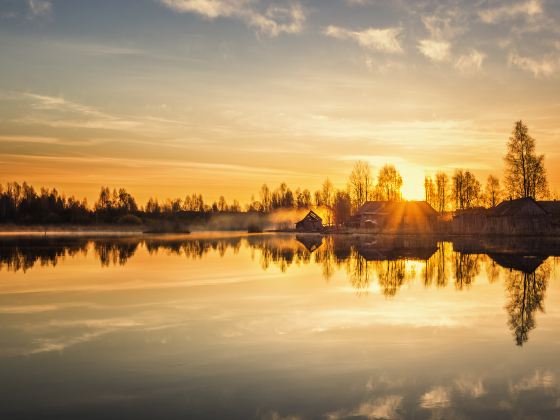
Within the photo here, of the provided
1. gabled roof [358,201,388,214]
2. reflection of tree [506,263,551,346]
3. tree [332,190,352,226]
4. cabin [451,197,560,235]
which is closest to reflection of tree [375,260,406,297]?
reflection of tree [506,263,551,346]

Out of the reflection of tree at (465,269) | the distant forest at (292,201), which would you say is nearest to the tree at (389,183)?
the distant forest at (292,201)

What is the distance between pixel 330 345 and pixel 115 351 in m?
4.74

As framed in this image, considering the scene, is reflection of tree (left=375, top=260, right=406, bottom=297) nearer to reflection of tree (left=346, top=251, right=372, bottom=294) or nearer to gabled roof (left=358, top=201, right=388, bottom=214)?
reflection of tree (left=346, top=251, right=372, bottom=294)

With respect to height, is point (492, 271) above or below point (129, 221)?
below

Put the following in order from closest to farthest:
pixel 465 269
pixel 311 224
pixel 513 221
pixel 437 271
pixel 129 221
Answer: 1. pixel 437 271
2. pixel 465 269
3. pixel 513 221
4. pixel 311 224
5. pixel 129 221

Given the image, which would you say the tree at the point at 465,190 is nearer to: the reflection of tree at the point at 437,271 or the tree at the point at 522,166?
the tree at the point at 522,166

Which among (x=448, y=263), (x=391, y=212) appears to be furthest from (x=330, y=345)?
(x=391, y=212)

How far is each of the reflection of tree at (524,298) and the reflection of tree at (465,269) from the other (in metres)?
1.61

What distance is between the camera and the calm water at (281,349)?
27.5ft

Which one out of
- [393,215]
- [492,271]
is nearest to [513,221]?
[393,215]

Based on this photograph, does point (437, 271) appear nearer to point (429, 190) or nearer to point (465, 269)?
point (465, 269)

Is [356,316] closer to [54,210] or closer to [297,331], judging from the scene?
[297,331]

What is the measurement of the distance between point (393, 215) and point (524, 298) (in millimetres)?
83876

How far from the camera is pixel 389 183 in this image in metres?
126
